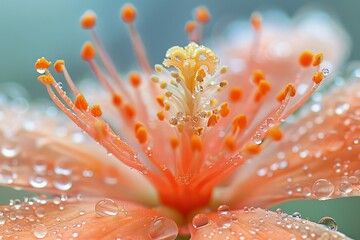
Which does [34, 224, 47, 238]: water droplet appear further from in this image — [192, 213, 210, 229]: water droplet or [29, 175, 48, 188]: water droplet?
[192, 213, 210, 229]: water droplet

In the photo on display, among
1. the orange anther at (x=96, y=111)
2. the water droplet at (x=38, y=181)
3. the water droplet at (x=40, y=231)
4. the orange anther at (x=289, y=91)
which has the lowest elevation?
the water droplet at (x=40, y=231)

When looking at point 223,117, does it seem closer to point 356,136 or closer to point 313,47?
point 356,136

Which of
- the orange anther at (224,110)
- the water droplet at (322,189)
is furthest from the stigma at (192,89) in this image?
the water droplet at (322,189)

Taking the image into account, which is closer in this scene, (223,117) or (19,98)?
(223,117)

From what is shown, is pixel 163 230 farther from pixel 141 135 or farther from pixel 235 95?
pixel 235 95

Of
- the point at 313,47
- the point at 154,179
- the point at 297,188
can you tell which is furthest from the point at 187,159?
the point at 313,47

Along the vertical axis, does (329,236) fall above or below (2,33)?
below

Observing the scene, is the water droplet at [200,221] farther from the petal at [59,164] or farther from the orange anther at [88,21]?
the orange anther at [88,21]
